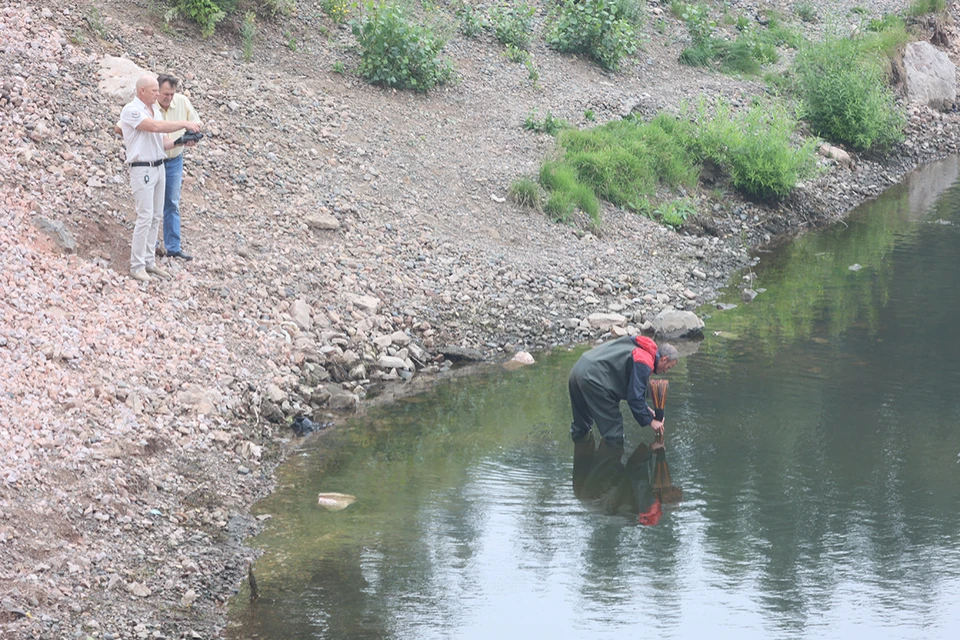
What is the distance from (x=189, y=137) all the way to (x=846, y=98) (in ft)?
38.9

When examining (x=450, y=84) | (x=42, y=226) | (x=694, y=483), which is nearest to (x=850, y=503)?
(x=694, y=483)

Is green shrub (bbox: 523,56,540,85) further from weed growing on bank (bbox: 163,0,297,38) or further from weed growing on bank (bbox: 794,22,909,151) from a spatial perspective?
weed growing on bank (bbox: 163,0,297,38)

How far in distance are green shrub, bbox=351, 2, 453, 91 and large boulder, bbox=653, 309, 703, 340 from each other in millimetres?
5452

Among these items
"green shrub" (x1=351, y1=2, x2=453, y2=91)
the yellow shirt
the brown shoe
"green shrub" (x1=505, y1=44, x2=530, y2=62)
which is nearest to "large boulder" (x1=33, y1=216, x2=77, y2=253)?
the brown shoe

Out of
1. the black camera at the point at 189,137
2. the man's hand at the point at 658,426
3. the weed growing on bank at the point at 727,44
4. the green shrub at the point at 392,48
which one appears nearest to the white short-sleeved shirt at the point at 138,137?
the black camera at the point at 189,137

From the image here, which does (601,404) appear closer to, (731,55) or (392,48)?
(392,48)

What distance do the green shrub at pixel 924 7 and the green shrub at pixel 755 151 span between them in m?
8.38

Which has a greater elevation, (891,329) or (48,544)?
(891,329)

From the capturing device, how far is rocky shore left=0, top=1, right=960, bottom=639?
22.7 feet

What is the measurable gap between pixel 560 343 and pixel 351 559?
460 centimetres

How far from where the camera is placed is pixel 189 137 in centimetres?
950

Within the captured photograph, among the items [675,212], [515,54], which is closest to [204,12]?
[515,54]

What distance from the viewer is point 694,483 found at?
8445 mm

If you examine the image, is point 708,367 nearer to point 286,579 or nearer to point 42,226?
point 286,579
